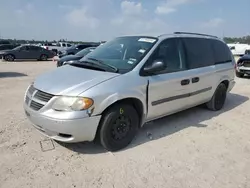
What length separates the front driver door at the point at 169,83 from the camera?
13.1 ft

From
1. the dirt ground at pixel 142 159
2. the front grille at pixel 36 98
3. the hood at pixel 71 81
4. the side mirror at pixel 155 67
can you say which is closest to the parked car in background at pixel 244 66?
the dirt ground at pixel 142 159

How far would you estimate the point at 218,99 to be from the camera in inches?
231

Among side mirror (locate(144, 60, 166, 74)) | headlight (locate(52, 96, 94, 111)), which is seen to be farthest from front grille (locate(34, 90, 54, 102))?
side mirror (locate(144, 60, 166, 74))

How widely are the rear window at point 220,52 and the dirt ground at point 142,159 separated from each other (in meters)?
1.57

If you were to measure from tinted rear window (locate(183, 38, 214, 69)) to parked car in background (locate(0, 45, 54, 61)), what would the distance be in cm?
2000

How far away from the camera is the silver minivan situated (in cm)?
324

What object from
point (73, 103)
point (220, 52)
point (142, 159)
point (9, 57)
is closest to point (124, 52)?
point (73, 103)

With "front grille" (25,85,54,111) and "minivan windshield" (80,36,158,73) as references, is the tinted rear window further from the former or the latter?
"front grille" (25,85,54,111)

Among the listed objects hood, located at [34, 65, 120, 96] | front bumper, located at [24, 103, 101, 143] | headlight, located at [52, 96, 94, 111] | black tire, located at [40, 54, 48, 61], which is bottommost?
black tire, located at [40, 54, 48, 61]

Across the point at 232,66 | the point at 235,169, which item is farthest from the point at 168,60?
the point at 232,66

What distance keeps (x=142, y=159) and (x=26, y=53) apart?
2141 centimetres

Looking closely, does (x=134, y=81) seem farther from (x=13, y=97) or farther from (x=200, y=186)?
(x=13, y=97)

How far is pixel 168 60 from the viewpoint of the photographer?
4.29 metres

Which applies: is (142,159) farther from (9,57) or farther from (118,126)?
(9,57)
